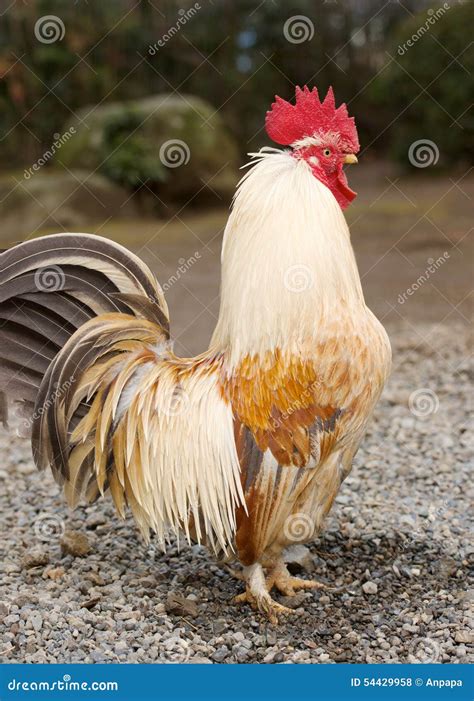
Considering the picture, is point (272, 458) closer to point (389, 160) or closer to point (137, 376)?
point (137, 376)

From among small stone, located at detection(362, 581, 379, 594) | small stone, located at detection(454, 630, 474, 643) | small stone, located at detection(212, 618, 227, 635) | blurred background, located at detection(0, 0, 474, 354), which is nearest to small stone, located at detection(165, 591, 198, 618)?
small stone, located at detection(212, 618, 227, 635)

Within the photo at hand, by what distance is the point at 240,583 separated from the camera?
14.0 ft

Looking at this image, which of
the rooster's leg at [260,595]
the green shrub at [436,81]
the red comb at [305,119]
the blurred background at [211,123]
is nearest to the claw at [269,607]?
the rooster's leg at [260,595]

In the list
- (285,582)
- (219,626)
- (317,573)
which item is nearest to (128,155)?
(317,573)

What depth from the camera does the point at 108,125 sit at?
14.8 metres

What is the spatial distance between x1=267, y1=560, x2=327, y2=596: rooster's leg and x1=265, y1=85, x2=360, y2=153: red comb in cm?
207

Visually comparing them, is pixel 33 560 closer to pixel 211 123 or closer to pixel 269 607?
pixel 269 607

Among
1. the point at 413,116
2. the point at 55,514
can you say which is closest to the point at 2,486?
the point at 55,514

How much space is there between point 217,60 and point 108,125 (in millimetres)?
3744

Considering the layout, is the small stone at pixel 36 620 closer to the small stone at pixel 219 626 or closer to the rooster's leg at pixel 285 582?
the small stone at pixel 219 626

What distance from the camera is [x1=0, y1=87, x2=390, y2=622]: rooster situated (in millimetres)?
3490

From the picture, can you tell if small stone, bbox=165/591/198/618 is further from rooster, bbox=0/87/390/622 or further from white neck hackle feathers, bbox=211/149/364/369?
white neck hackle feathers, bbox=211/149/364/369

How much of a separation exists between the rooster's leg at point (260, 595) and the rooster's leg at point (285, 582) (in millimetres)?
131

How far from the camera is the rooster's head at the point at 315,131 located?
3568 millimetres
